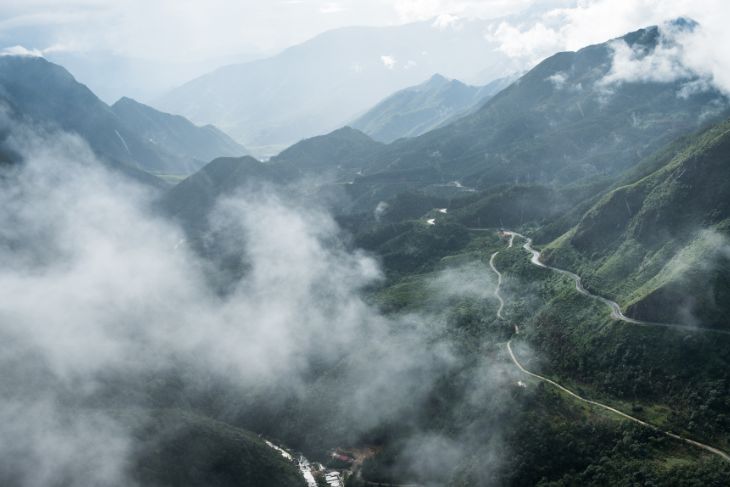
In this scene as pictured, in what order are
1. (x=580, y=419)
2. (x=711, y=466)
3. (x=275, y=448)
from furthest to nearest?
1. (x=275, y=448)
2. (x=580, y=419)
3. (x=711, y=466)

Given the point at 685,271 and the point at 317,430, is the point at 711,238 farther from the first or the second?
the point at 317,430

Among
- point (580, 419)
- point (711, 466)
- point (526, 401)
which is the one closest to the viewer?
point (711, 466)

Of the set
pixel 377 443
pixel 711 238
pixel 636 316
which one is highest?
pixel 711 238

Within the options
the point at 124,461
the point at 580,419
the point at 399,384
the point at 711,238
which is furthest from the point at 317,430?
the point at 711,238

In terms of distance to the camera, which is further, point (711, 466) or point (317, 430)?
point (317, 430)

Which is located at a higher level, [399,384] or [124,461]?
[124,461]

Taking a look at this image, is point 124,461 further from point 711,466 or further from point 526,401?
point 711,466

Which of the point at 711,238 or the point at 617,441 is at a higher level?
the point at 711,238

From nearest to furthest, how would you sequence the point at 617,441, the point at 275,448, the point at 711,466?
1. the point at 711,466
2. the point at 617,441
3. the point at 275,448

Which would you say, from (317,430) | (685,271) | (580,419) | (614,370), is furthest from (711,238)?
(317,430)
